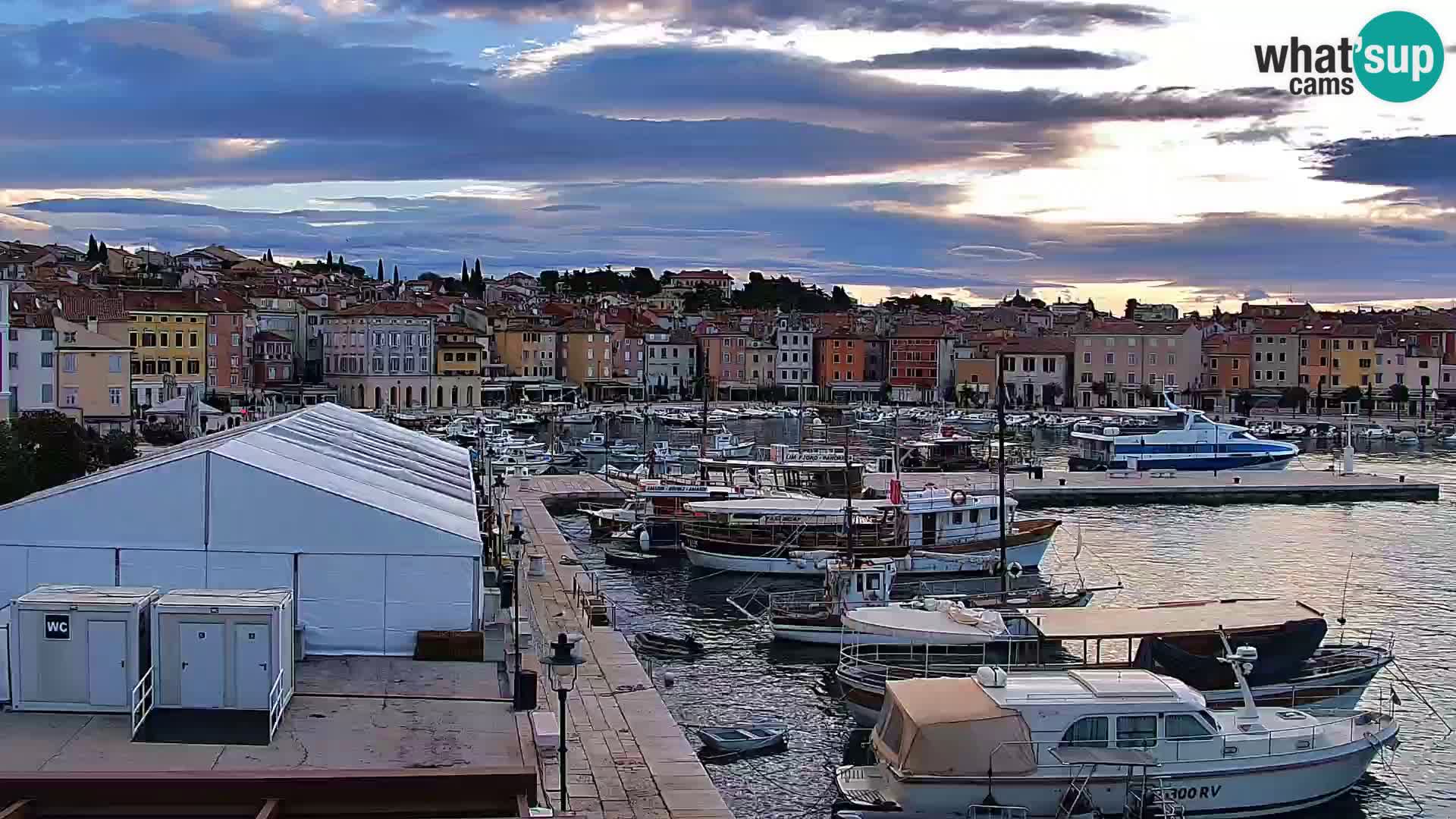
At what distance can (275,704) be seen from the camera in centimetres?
1173

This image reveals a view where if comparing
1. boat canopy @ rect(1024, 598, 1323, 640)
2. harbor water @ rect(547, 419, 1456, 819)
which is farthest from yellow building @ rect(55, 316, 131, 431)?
boat canopy @ rect(1024, 598, 1323, 640)

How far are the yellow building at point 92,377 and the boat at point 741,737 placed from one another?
40056mm

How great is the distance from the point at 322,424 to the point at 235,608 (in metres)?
14.5

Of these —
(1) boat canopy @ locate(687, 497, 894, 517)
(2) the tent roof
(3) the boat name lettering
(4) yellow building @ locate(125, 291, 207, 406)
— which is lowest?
→ (3) the boat name lettering

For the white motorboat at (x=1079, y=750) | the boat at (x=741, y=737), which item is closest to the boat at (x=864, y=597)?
the boat at (x=741, y=737)

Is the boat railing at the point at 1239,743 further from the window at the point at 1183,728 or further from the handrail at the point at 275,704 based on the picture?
the handrail at the point at 275,704

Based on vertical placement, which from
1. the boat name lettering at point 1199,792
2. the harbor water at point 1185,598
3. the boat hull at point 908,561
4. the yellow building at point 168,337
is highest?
the yellow building at point 168,337

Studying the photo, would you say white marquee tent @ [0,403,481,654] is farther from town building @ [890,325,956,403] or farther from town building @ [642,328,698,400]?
town building @ [642,328,698,400]

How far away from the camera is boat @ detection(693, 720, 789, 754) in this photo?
17.8 m

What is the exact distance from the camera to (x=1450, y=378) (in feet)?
321

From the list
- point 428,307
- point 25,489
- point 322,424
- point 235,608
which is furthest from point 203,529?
point 428,307

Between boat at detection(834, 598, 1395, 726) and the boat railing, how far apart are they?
1.59m

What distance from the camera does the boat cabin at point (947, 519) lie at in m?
31.5

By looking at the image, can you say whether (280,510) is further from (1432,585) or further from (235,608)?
(1432,585)
